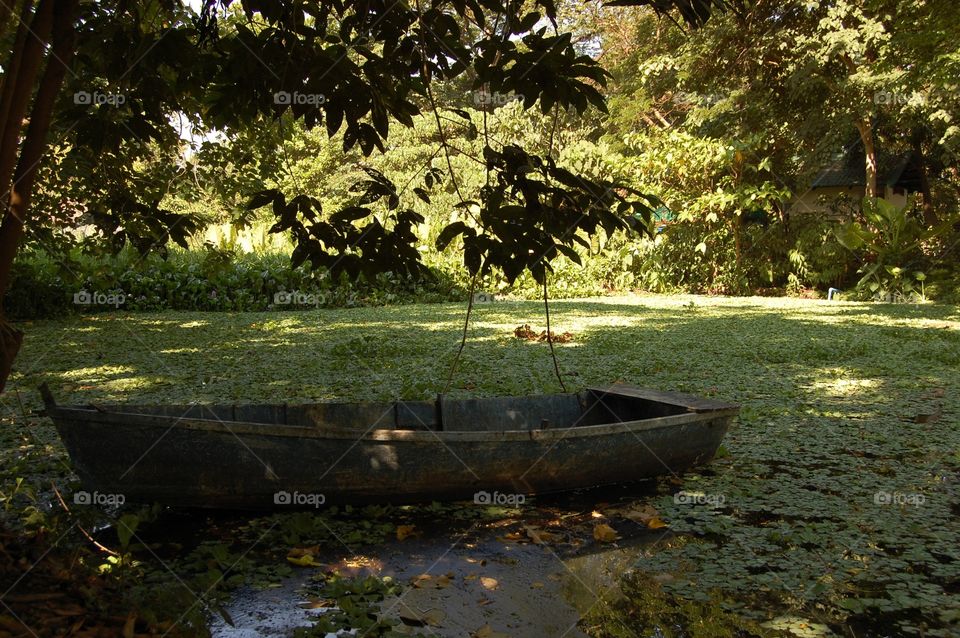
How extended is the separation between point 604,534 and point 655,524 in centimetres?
26

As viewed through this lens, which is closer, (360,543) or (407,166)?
(360,543)

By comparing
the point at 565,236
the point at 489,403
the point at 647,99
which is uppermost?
the point at 647,99

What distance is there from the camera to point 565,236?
2410 mm

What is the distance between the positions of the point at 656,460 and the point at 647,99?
14945mm

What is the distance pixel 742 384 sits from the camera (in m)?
6.04

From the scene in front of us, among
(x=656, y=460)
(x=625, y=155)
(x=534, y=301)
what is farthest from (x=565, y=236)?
(x=625, y=155)

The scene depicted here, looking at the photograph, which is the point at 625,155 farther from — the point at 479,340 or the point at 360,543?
the point at 360,543

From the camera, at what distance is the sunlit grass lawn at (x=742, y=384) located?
9.55 feet

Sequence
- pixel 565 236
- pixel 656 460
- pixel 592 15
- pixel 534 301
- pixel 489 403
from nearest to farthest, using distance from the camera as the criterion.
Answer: pixel 565 236
pixel 656 460
pixel 489 403
pixel 534 301
pixel 592 15

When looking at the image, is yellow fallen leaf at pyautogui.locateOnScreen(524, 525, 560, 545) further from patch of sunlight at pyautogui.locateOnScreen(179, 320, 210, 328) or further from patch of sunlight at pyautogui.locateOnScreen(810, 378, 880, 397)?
patch of sunlight at pyautogui.locateOnScreen(179, 320, 210, 328)

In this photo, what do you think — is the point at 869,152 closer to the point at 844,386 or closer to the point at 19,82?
the point at 844,386

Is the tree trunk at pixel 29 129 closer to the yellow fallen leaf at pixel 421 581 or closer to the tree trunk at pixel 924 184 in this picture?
the yellow fallen leaf at pixel 421 581

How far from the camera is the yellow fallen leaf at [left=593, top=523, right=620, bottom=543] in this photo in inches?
127

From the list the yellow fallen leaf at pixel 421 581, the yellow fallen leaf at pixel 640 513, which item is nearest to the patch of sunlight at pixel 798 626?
the yellow fallen leaf at pixel 640 513
